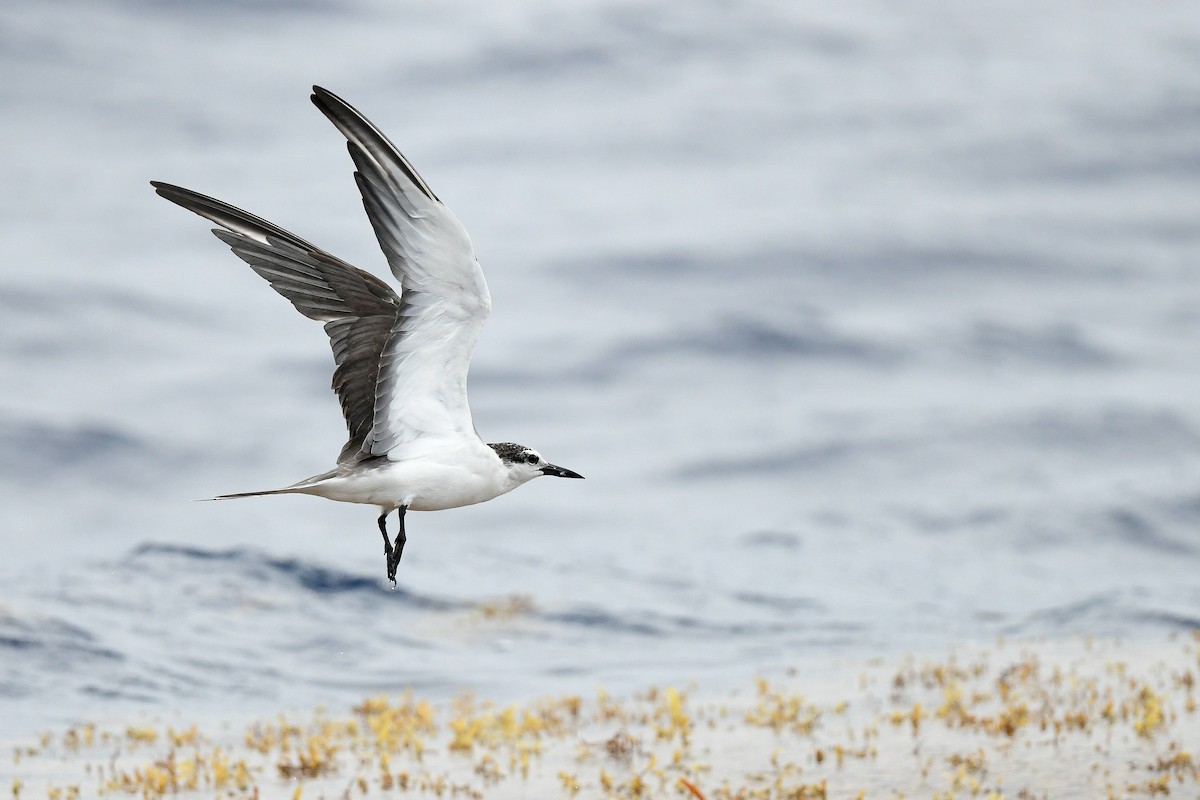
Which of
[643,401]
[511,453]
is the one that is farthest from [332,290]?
[643,401]

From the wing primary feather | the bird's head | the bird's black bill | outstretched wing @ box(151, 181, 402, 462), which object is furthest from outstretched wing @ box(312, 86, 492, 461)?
outstretched wing @ box(151, 181, 402, 462)

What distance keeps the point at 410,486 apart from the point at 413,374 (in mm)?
574

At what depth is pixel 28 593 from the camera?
679 inches

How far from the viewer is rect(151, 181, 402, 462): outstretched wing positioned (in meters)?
Answer: 8.79

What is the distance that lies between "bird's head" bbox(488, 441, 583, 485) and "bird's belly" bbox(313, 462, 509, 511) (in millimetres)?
476

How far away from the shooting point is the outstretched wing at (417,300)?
7.07 metres

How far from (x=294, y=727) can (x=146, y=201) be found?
23.4 m

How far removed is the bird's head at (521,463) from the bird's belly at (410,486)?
1.56 ft

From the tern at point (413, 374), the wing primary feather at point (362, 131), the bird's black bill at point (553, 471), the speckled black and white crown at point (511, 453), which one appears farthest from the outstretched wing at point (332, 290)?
the wing primary feather at point (362, 131)

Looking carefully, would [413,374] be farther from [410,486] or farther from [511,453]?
[511,453]

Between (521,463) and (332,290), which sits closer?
(521,463)

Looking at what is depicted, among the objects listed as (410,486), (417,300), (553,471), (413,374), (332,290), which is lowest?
(410,486)

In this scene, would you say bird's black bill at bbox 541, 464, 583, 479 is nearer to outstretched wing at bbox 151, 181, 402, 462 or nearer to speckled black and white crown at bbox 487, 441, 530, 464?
speckled black and white crown at bbox 487, 441, 530, 464

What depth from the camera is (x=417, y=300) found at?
7.47m
